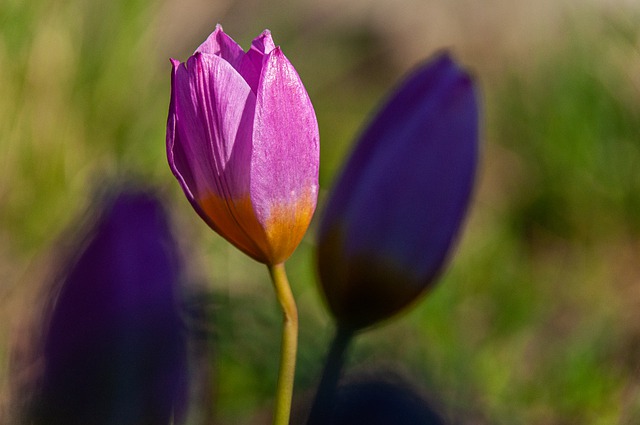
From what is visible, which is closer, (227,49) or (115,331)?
(115,331)

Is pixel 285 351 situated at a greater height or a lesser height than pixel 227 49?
lesser

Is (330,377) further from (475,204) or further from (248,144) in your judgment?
(475,204)

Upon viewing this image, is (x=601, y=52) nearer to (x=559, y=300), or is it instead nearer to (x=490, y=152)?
(x=490, y=152)

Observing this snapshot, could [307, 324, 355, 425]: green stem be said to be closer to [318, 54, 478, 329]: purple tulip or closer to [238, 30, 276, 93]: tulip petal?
[318, 54, 478, 329]: purple tulip

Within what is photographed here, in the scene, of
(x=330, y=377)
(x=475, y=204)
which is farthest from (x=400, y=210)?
(x=475, y=204)

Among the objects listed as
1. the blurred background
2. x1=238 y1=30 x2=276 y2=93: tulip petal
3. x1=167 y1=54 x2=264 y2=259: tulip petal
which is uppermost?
x1=238 y1=30 x2=276 y2=93: tulip petal

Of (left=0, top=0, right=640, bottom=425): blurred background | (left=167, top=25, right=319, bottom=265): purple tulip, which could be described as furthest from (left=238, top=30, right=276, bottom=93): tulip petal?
(left=0, top=0, right=640, bottom=425): blurred background

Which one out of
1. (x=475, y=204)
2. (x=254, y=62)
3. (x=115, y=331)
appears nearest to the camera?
(x=115, y=331)
